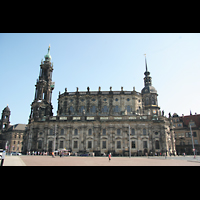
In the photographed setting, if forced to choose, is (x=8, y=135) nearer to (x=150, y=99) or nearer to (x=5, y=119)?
(x=5, y=119)

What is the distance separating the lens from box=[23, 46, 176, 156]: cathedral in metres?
45.4

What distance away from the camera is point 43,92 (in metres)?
57.2

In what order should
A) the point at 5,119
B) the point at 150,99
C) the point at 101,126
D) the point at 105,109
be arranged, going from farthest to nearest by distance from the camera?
the point at 5,119, the point at 150,99, the point at 105,109, the point at 101,126

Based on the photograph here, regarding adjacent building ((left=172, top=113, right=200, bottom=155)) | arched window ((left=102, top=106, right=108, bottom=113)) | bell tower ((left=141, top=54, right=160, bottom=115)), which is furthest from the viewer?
adjacent building ((left=172, top=113, right=200, bottom=155))

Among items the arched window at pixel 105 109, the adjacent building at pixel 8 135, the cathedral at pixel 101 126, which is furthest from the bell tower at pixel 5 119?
the arched window at pixel 105 109

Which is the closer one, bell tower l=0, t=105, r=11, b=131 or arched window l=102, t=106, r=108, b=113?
arched window l=102, t=106, r=108, b=113

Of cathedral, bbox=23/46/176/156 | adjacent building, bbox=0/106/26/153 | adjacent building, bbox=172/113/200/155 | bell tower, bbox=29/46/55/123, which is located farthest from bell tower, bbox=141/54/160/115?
adjacent building, bbox=0/106/26/153

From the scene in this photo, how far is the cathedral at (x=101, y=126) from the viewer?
45375 millimetres

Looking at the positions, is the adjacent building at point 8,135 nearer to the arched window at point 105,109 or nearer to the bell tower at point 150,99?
the arched window at point 105,109

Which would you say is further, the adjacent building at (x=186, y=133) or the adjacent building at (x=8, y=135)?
the adjacent building at (x=8, y=135)

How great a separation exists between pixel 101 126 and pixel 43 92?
947 inches

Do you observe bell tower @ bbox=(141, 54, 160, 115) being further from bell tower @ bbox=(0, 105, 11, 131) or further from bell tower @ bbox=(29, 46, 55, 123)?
bell tower @ bbox=(0, 105, 11, 131)

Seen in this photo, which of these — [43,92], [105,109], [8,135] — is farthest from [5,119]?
[105,109]
